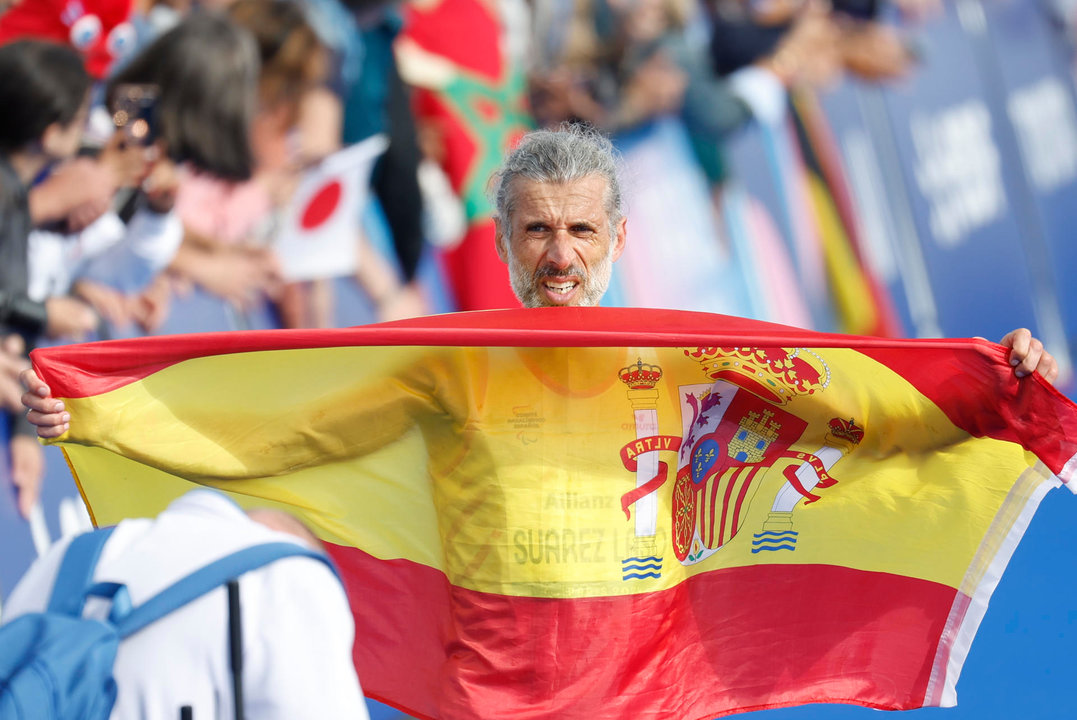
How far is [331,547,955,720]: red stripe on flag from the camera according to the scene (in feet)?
5.96

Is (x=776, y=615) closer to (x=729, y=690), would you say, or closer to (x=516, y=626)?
(x=729, y=690)

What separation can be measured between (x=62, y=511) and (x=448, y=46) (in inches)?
114

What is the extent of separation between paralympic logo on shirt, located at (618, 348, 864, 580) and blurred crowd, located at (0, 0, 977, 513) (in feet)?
4.43

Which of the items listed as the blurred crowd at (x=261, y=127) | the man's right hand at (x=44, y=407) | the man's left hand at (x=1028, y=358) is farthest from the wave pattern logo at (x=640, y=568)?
the blurred crowd at (x=261, y=127)

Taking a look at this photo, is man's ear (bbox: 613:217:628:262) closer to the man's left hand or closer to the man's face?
the man's face

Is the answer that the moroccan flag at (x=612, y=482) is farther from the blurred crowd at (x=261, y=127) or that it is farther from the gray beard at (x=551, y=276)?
the blurred crowd at (x=261, y=127)

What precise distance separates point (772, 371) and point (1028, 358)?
1.52 ft

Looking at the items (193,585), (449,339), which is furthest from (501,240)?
(193,585)

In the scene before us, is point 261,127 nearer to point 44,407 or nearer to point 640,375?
point 44,407

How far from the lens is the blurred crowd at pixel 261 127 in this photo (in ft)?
12.1

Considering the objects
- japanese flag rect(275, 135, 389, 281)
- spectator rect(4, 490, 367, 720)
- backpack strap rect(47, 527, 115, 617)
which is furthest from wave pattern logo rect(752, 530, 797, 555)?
japanese flag rect(275, 135, 389, 281)

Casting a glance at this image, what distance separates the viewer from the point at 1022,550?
4.38 metres

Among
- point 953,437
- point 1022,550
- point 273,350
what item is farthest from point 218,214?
point 1022,550

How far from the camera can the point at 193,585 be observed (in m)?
1.11
